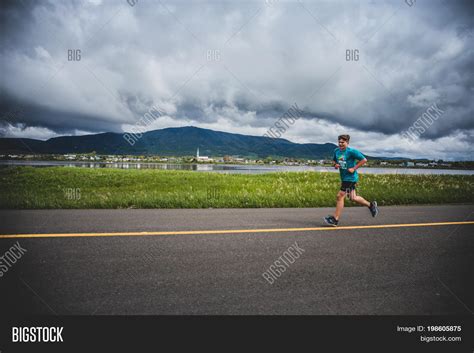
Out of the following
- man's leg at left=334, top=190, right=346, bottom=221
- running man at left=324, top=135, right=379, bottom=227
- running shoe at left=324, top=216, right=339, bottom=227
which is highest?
running man at left=324, top=135, right=379, bottom=227

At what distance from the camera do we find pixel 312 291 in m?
2.98

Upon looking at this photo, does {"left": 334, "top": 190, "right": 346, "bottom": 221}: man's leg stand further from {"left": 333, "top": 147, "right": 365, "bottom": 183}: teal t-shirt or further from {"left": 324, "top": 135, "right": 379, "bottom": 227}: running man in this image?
{"left": 333, "top": 147, "right": 365, "bottom": 183}: teal t-shirt

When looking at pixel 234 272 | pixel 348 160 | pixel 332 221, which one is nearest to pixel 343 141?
pixel 348 160

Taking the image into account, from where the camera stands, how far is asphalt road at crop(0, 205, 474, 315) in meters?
2.68

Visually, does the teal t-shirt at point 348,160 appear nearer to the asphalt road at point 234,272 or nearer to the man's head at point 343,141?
the man's head at point 343,141

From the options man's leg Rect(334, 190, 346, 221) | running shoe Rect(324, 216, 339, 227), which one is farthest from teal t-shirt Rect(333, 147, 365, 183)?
running shoe Rect(324, 216, 339, 227)

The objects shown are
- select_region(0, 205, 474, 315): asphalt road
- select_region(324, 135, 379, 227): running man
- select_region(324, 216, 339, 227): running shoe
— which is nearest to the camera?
select_region(0, 205, 474, 315): asphalt road

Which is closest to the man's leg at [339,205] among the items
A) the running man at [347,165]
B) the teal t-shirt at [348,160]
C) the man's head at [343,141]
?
the running man at [347,165]

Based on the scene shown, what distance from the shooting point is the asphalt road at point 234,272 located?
8.79ft

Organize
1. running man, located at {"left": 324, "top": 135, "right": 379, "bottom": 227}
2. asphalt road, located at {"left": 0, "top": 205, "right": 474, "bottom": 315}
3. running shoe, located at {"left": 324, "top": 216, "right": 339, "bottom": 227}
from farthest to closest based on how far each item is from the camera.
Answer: running man, located at {"left": 324, "top": 135, "right": 379, "bottom": 227}
running shoe, located at {"left": 324, "top": 216, "right": 339, "bottom": 227}
asphalt road, located at {"left": 0, "top": 205, "right": 474, "bottom": 315}

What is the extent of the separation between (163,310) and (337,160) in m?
5.65

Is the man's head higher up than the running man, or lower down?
higher up

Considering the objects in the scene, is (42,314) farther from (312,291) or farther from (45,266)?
(312,291)

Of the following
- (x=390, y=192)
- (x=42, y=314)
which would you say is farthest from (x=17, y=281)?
(x=390, y=192)
